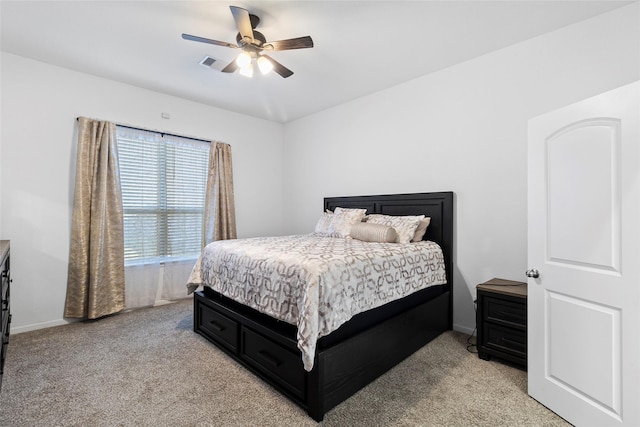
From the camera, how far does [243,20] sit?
6.57 feet

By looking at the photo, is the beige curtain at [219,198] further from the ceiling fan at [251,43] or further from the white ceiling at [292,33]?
the ceiling fan at [251,43]

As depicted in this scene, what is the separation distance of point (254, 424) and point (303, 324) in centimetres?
63

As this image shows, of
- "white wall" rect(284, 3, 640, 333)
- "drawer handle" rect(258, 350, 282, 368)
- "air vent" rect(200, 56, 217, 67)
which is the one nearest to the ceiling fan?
"air vent" rect(200, 56, 217, 67)

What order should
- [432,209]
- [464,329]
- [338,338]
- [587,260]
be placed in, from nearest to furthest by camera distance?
[587,260] → [338,338] → [464,329] → [432,209]

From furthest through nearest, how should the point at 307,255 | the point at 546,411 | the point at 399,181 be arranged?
the point at 399,181
the point at 307,255
the point at 546,411

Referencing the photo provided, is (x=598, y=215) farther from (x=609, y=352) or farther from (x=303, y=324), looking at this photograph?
(x=303, y=324)

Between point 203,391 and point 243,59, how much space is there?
2492 millimetres

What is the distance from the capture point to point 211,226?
13.6 ft

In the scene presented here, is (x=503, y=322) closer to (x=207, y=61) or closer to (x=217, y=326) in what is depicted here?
(x=217, y=326)

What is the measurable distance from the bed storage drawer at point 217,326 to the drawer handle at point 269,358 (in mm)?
345

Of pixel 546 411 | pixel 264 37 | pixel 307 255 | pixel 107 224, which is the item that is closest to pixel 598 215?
pixel 546 411

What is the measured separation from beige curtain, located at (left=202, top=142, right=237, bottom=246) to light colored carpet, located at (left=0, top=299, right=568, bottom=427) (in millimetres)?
1766

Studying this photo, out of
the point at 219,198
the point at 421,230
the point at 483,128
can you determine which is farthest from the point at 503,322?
the point at 219,198

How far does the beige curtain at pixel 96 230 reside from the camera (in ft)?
10.2
